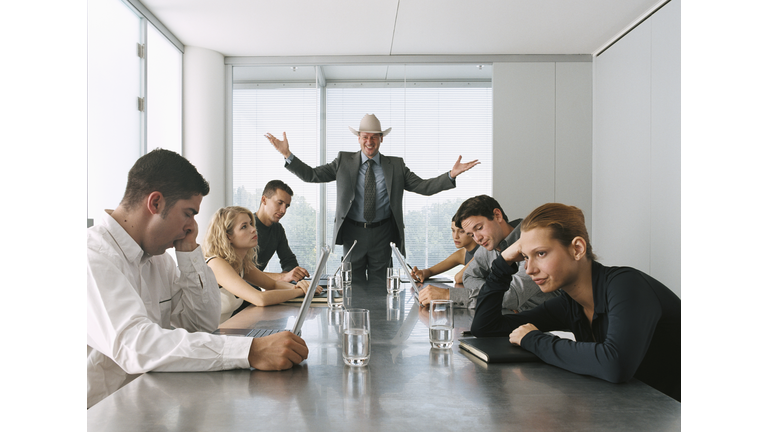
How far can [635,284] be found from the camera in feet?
4.22

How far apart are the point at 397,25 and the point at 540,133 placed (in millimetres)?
1939

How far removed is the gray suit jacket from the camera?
443 cm

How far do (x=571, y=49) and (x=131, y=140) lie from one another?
4.26 meters

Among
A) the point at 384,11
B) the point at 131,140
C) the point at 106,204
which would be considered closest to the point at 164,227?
the point at 106,204

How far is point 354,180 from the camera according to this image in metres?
4.52

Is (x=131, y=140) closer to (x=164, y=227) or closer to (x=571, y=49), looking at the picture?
(x=164, y=227)

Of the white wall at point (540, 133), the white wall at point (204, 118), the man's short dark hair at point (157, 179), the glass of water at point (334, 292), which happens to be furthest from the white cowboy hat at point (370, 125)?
the man's short dark hair at point (157, 179)

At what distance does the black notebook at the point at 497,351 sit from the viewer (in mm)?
1221

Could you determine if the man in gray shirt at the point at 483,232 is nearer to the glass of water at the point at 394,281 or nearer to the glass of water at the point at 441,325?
the glass of water at the point at 394,281

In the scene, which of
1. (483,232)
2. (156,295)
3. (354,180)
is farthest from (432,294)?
(354,180)

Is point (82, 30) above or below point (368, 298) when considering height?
above

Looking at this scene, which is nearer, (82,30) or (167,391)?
(82,30)

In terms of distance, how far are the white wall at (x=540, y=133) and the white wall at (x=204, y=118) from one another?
291 centimetres

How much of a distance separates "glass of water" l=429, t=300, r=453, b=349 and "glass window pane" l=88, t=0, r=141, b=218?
2784mm
